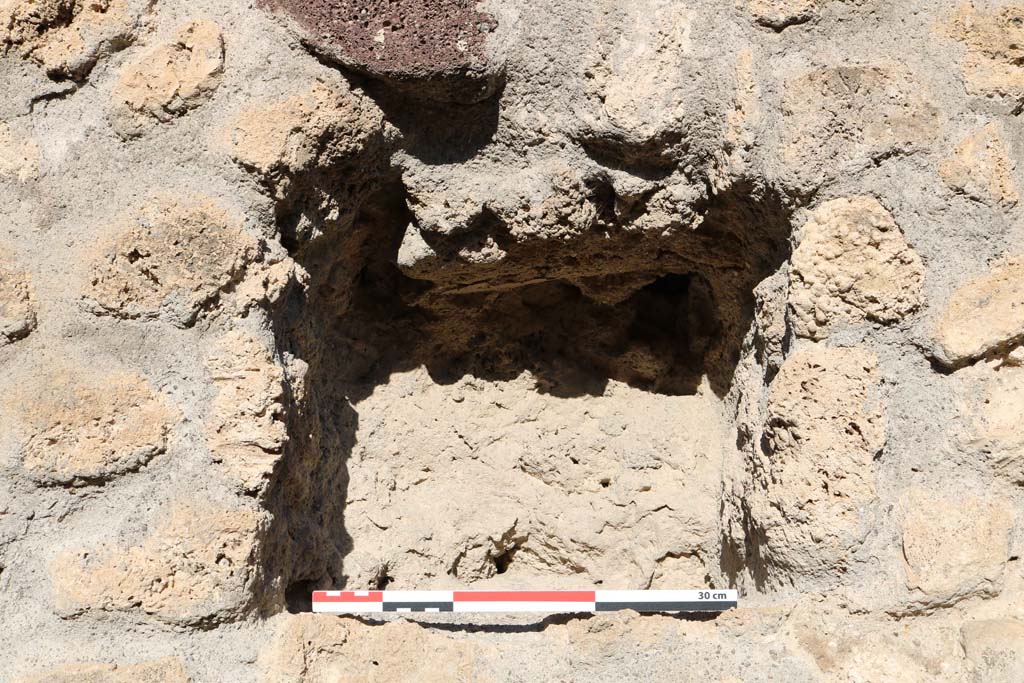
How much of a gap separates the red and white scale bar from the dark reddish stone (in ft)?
2.31

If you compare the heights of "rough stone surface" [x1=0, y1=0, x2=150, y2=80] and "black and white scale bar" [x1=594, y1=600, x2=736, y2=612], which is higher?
"rough stone surface" [x1=0, y1=0, x2=150, y2=80]

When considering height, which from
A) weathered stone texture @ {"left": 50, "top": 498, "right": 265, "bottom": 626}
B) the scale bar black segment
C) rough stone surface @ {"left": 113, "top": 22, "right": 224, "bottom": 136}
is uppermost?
rough stone surface @ {"left": 113, "top": 22, "right": 224, "bottom": 136}

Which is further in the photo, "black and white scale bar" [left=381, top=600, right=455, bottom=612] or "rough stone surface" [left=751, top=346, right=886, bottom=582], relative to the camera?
"black and white scale bar" [left=381, top=600, right=455, bottom=612]

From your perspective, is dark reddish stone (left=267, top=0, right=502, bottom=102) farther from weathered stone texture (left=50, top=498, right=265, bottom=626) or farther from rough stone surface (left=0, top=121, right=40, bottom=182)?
weathered stone texture (left=50, top=498, right=265, bottom=626)

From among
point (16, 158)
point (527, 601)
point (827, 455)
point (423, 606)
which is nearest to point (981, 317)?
point (827, 455)

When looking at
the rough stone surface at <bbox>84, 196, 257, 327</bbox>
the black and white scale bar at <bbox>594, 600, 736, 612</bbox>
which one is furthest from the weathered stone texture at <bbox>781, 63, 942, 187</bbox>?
the rough stone surface at <bbox>84, 196, 257, 327</bbox>

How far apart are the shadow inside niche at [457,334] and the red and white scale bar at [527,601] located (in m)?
0.07

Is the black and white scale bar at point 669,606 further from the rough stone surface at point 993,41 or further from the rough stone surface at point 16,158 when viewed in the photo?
the rough stone surface at point 16,158

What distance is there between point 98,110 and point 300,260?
0.31 metres

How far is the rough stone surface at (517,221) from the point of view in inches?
50.0

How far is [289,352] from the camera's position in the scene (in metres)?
1.38

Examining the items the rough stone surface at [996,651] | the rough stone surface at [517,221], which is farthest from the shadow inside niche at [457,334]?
the rough stone surface at [996,651]

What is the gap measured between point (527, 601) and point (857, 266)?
0.65 meters

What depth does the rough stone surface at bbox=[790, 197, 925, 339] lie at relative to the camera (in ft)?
4.18
